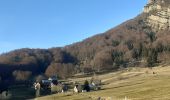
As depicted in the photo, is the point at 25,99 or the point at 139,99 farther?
the point at 25,99

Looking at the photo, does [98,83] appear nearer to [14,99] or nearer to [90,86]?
[90,86]

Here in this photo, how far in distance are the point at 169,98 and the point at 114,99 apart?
2431 centimetres

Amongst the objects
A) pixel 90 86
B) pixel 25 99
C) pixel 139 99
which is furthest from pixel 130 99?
pixel 90 86

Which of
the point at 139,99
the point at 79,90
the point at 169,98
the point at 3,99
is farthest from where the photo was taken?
the point at 79,90

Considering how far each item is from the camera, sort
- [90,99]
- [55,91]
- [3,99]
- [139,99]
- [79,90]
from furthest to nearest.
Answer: [55,91]
[79,90]
[3,99]
[90,99]
[139,99]

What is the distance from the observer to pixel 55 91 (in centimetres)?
18700

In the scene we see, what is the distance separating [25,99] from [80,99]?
39430 millimetres

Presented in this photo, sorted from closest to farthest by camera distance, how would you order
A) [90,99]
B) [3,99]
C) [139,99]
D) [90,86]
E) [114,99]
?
[139,99] → [114,99] → [90,99] → [3,99] → [90,86]

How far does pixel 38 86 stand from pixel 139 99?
109 meters

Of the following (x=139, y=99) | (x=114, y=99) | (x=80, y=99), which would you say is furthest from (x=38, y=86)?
(x=139, y=99)

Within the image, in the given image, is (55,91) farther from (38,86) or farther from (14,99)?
(14,99)

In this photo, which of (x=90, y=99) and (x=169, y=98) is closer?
(x=169, y=98)

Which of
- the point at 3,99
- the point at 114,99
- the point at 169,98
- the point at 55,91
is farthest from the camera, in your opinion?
the point at 55,91

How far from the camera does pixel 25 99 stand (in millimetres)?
155000
